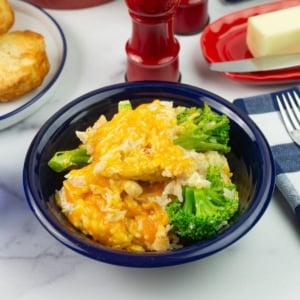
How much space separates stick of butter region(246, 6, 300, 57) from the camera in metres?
1.38

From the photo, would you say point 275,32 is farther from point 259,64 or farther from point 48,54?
point 48,54

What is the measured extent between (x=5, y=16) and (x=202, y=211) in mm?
807

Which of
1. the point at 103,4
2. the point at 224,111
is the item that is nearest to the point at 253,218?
the point at 224,111

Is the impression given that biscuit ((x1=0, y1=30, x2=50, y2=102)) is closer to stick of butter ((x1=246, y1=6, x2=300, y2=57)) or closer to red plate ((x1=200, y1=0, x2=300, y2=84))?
red plate ((x1=200, y1=0, x2=300, y2=84))

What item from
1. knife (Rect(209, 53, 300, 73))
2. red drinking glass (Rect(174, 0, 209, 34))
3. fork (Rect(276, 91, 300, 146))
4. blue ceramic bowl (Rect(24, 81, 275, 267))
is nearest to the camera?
blue ceramic bowl (Rect(24, 81, 275, 267))

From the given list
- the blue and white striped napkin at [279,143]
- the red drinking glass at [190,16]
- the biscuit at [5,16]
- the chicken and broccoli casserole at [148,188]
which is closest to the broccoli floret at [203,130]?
the chicken and broccoli casserole at [148,188]

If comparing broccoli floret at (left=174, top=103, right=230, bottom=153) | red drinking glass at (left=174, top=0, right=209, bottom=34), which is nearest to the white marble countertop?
broccoli floret at (left=174, top=103, right=230, bottom=153)

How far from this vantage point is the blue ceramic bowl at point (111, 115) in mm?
909

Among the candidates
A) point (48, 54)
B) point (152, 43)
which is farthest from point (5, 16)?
point (152, 43)

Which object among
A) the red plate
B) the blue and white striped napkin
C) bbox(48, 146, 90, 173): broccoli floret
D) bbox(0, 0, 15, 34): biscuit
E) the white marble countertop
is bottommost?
the white marble countertop

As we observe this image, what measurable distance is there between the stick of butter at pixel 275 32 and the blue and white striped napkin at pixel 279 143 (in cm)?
13

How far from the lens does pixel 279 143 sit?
1.20 m

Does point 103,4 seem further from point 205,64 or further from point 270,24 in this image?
point 270,24

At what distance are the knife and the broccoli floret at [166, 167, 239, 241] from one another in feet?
1.42
